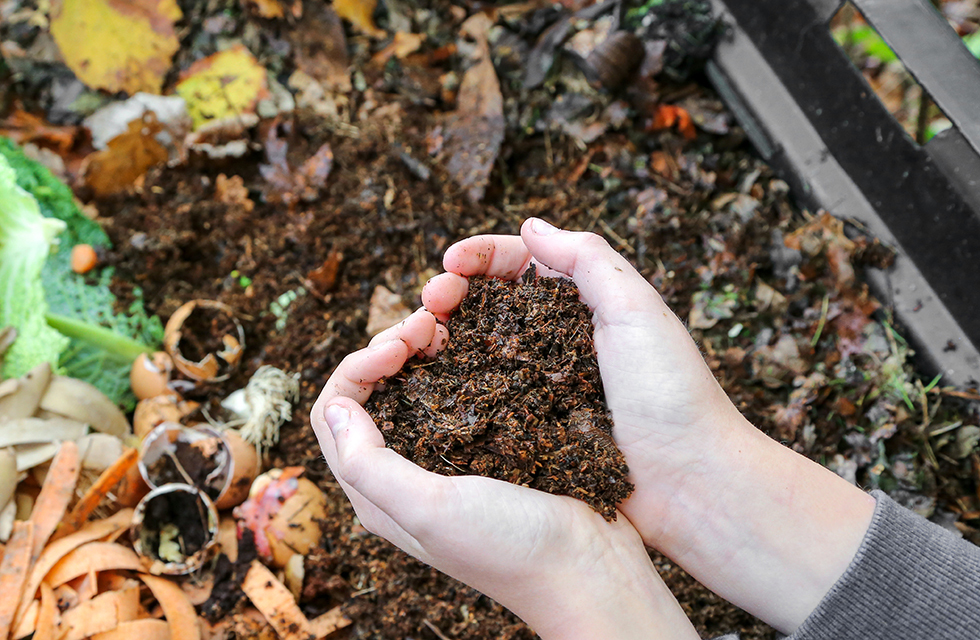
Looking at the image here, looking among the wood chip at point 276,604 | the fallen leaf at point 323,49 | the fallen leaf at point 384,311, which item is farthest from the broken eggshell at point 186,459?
the fallen leaf at point 323,49

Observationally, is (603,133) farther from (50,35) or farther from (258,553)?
(50,35)

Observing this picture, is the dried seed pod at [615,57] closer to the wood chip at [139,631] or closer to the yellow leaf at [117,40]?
the yellow leaf at [117,40]

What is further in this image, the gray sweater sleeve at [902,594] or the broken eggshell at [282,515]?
the broken eggshell at [282,515]

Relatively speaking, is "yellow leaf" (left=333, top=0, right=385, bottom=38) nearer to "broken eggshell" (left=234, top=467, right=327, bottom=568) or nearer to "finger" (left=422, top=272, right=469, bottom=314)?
"finger" (left=422, top=272, right=469, bottom=314)

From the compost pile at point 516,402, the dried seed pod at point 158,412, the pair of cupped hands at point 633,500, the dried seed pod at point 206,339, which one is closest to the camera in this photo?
the pair of cupped hands at point 633,500

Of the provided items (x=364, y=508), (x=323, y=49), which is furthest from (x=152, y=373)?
(x=323, y=49)

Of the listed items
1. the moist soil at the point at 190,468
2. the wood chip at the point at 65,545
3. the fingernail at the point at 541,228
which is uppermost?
the fingernail at the point at 541,228
